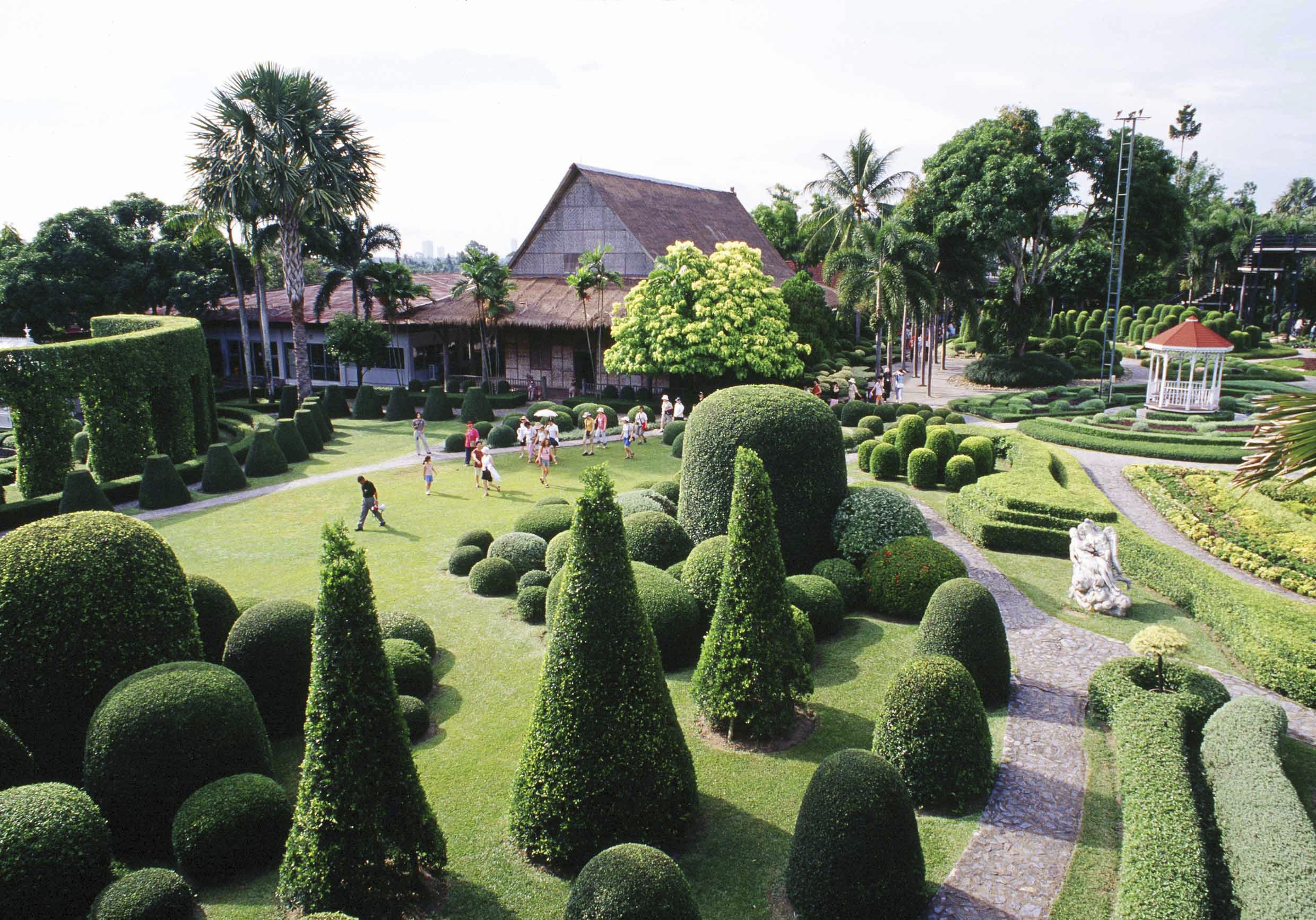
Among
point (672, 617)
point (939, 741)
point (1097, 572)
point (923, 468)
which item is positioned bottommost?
point (939, 741)

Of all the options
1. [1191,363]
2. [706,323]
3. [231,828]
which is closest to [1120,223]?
[1191,363]

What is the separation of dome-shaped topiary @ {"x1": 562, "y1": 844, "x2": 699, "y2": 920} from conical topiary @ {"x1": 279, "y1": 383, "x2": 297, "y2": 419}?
30.1 m

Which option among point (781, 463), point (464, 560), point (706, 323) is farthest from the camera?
point (706, 323)

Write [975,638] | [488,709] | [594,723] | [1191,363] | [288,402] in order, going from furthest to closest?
[288,402]
[1191,363]
[488,709]
[975,638]
[594,723]

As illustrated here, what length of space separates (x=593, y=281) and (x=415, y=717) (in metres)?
26.8

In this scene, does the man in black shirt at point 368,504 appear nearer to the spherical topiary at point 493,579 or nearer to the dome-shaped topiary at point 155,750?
the spherical topiary at point 493,579

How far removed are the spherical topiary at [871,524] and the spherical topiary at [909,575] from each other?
396 mm

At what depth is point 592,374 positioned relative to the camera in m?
39.9

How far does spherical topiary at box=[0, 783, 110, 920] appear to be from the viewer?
7.05m

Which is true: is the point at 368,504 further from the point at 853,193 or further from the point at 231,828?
the point at 853,193

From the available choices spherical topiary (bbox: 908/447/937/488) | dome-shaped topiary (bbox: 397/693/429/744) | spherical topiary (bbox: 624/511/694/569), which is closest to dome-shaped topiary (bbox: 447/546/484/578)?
spherical topiary (bbox: 624/511/694/569)

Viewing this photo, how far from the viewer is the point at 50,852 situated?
284 inches

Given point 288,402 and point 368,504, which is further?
point 288,402

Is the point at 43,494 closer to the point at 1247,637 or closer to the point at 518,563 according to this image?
the point at 518,563
